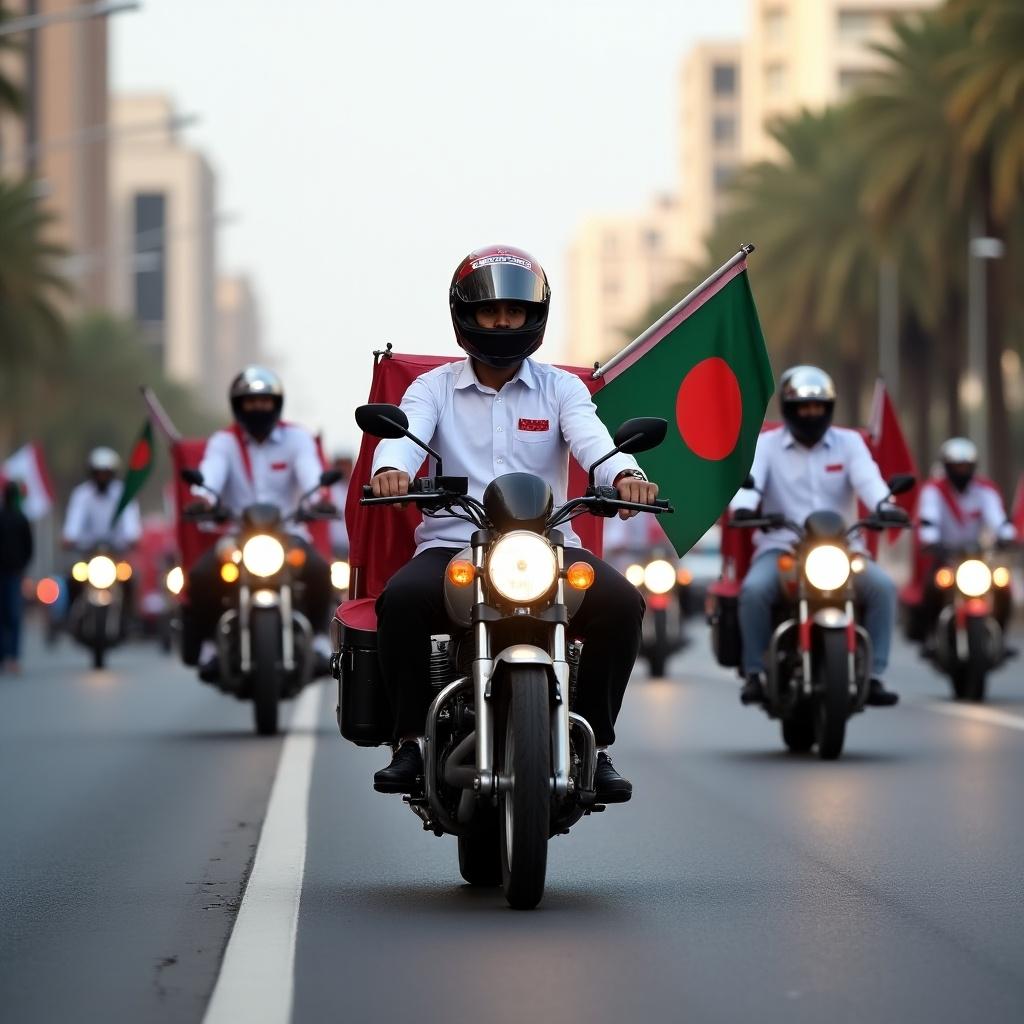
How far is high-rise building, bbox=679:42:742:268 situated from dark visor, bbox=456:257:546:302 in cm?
17615

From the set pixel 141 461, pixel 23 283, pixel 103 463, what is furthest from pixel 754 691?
pixel 23 283

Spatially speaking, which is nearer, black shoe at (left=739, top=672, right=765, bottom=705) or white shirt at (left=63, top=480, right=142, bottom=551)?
black shoe at (left=739, top=672, right=765, bottom=705)

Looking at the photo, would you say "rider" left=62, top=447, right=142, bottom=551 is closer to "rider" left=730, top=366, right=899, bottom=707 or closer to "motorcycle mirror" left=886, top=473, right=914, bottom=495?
"rider" left=730, top=366, right=899, bottom=707

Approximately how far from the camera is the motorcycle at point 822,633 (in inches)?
522

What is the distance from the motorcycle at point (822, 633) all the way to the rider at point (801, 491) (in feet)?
0.40

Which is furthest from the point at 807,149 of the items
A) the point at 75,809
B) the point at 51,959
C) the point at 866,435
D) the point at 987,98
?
the point at 51,959

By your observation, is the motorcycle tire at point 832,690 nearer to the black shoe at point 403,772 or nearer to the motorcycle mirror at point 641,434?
the black shoe at point 403,772

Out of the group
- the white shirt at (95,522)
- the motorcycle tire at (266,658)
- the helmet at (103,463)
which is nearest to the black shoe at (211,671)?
the motorcycle tire at (266,658)

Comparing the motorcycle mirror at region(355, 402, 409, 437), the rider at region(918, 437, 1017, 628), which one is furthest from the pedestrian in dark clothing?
the motorcycle mirror at region(355, 402, 409, 437)

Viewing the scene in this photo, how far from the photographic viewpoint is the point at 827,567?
1347 cm

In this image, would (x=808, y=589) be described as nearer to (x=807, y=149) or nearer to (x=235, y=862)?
(x=235, y=862)

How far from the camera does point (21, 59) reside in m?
119

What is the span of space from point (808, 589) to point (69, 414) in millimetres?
57903

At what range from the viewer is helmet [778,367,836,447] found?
45.9 ft
